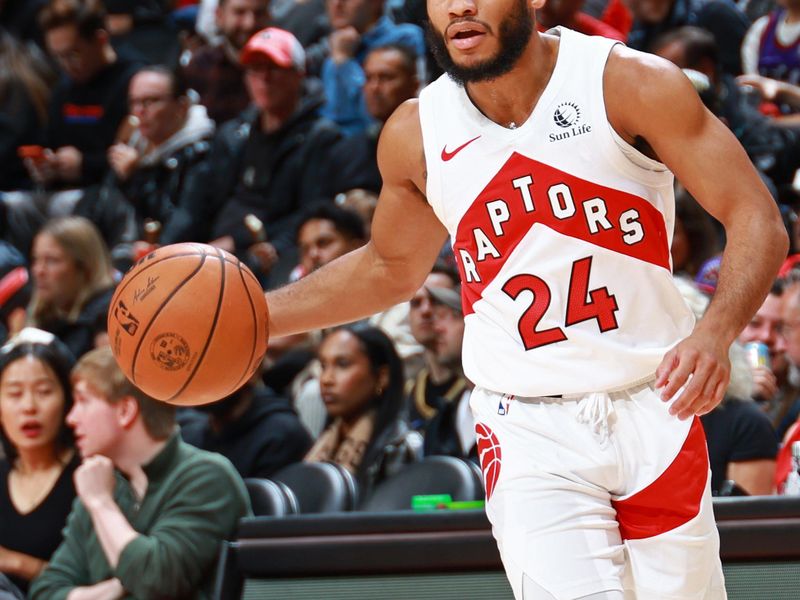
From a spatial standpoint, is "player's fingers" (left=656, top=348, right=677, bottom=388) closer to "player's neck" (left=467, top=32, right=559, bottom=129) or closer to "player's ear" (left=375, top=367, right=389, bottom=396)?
"player's neck" (left=467, top=32, right=559, bottom=129)

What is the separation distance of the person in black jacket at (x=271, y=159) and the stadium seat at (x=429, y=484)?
9.47ft

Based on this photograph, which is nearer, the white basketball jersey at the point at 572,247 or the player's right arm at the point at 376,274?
the white basketball jersey at the point at 572,247

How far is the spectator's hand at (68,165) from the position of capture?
375 inches

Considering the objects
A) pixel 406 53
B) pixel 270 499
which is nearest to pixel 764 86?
pixel 406 53

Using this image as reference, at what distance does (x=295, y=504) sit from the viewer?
5.09 meters

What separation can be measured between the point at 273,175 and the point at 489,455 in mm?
5427

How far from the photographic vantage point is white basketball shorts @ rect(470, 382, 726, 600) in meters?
2.79

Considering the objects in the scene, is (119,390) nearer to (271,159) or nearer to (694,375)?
(694,375)

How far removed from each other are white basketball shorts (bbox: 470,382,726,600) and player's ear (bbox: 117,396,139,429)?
2514 millimetres

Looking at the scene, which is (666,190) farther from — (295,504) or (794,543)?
(295,504)

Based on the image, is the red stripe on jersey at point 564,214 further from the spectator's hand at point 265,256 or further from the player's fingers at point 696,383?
the spectator's hand at point 265,256

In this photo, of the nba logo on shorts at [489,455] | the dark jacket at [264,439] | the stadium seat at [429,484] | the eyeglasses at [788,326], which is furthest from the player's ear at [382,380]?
the nba logo on shorts at [489,455]

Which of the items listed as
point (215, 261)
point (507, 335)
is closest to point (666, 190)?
point (507, 335)

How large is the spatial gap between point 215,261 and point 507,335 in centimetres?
80
